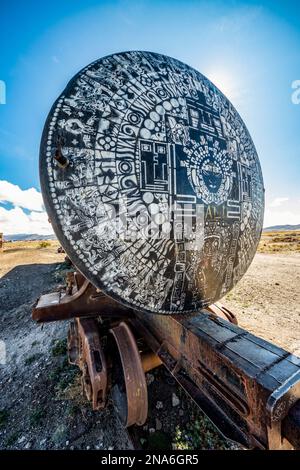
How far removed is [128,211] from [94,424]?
2.62 metres

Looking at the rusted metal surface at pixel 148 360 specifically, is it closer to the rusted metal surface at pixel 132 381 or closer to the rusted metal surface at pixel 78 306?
the rusted metal surface at pixel 132 381

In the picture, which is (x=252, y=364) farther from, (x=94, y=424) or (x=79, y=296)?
(x=94, y=424)

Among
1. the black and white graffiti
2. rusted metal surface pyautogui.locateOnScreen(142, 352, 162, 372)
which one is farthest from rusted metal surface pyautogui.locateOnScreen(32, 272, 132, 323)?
the black and white graffiti

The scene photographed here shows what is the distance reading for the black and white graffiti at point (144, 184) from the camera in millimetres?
1209

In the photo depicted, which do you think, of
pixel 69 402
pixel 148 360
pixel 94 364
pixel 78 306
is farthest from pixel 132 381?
pixel 69 402

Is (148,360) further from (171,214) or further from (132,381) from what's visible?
(171,214)

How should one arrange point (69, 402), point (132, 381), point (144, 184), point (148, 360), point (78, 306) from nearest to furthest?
1. point (144, 184)
2. point (132, 381)
3. point (78, 306)
4. point (148, 360)
5. point (69, 402)

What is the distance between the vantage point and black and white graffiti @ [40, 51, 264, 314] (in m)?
1.21

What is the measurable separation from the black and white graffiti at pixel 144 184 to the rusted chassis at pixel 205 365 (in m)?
0.30

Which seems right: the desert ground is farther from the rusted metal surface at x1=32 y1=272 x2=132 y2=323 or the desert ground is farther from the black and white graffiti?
the black and white graffiti

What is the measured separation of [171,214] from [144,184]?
0.24 meters

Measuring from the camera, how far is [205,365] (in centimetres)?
133

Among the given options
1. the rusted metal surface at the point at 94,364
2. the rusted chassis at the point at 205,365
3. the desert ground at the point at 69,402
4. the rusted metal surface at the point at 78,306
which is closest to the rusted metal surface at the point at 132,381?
the rusted chassis at the point at 205,365
